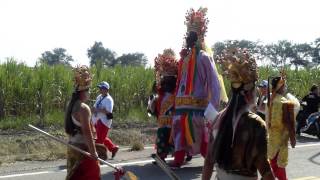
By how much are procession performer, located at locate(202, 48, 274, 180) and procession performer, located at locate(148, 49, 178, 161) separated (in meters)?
5.08

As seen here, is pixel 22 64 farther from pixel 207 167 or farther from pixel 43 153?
pixel 207 167

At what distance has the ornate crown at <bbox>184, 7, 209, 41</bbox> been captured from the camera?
338 inches

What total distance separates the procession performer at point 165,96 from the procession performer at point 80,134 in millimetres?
3396

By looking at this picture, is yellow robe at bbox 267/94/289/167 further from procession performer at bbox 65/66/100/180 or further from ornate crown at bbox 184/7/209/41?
procession performer at bbox 65/66/100/180

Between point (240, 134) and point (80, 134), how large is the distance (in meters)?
2.34

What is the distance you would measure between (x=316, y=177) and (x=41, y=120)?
25.9 ft

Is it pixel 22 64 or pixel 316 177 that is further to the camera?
pixel 22 64

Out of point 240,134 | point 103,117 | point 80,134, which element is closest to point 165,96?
point 103,117

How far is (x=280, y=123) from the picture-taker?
7414 mm

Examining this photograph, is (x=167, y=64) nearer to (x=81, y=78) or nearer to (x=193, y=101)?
(x=193, y=101)

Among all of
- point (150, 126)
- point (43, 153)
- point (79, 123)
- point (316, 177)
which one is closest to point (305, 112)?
point (150, 126)

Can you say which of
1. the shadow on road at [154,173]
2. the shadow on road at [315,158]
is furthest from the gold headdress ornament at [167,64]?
the shadow on road at [315,158]

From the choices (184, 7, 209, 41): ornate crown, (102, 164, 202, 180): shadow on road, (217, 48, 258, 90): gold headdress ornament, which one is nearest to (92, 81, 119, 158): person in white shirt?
(102, 164, 202, 180): shadow on road

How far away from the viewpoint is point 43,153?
11.0 meters
